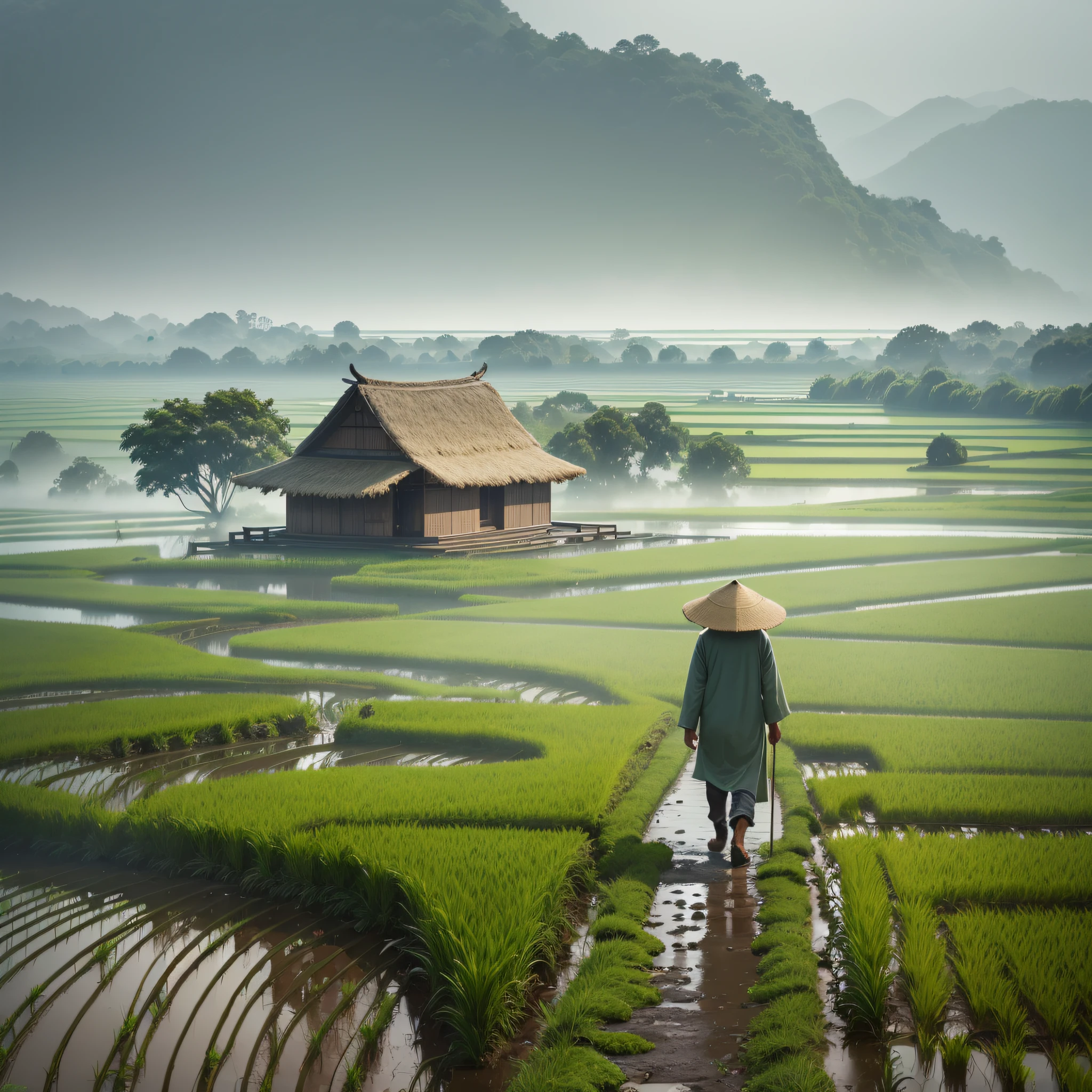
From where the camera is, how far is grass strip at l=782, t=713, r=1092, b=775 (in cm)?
1034

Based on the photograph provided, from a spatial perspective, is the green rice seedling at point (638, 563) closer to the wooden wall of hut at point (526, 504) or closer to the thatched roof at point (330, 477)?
the thatched roof at point (330, 477)

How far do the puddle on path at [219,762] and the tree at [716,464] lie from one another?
38.2 meters

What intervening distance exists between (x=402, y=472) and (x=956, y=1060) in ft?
75.2

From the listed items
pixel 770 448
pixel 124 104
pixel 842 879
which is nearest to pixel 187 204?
pixel 124 104

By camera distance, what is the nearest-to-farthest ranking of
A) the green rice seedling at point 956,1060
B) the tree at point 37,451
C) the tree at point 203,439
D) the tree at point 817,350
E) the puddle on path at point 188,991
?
the green rice seedling at point 956,1060 < the puddle on path at point 188,991 < the tree at point 203,439 < the tree at point 37,451 < the tree at point 817,350

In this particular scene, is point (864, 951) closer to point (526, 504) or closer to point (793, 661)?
point (793, 661)

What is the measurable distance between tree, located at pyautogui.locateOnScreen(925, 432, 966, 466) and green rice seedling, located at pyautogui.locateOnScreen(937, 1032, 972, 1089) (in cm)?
4845

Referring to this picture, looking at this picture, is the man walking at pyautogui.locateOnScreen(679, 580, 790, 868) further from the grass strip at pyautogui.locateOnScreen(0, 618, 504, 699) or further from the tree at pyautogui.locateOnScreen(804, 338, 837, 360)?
the tree at pyautogui.locateOnScreen(804, 338, 837, 360)

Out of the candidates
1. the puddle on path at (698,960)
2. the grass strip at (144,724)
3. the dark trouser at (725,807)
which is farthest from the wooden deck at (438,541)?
the dark trouser at (725,807)

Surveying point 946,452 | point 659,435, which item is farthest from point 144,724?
point 946,452

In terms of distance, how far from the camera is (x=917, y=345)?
8262cm

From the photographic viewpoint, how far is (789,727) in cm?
1159

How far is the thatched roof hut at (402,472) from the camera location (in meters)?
27.7

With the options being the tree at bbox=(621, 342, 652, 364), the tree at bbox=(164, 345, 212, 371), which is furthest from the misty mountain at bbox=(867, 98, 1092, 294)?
the tree at bbox=(164, 345, 212, 371)
